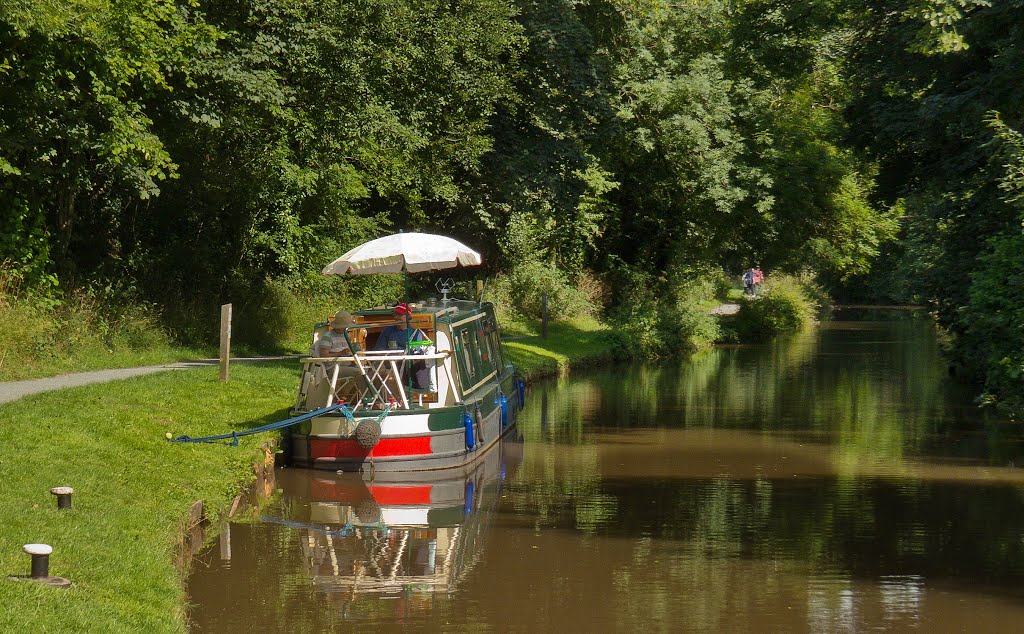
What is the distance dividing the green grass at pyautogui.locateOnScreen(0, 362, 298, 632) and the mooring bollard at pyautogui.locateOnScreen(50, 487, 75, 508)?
0.32ft

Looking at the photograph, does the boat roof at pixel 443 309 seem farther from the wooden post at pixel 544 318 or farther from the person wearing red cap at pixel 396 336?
the wooden post at pixel 544 318

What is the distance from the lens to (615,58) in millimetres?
35594

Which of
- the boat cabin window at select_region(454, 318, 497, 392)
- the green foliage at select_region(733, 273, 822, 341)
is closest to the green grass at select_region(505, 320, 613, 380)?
the boat cabin window at select_region(454, 318, 497, 392)

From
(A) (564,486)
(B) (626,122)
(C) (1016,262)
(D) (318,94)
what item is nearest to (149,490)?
(A) (564,486)

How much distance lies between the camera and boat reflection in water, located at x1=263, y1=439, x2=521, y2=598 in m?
10.7

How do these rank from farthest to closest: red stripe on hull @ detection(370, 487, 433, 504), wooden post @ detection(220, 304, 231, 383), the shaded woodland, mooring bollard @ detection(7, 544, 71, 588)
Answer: the shaded woodland < wooden post @ detection(220, 304, 231, 383) < red stripe on hull @ detection(370, 487, 433, 504) < mooring bollard @ detection(7, 544, 71, 588)

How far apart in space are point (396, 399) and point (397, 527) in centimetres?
333

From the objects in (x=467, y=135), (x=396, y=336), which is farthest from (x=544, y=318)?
(x=396, y=336)

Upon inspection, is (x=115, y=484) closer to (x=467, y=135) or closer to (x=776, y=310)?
(x=467, y=135)

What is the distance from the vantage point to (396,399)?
1600 centimetres

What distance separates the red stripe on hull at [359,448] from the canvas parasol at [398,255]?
2.93 m

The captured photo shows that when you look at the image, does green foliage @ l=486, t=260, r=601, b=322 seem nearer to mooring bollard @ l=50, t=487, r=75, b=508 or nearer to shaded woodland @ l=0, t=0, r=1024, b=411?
shaded woodland @ l=0, t=0, r=1024, b=411

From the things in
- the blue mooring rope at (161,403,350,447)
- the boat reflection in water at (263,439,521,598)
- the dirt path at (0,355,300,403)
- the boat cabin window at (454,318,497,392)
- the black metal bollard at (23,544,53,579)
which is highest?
the boat cabin window at (454,318,497,392)

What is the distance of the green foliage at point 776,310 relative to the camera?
4388cm
